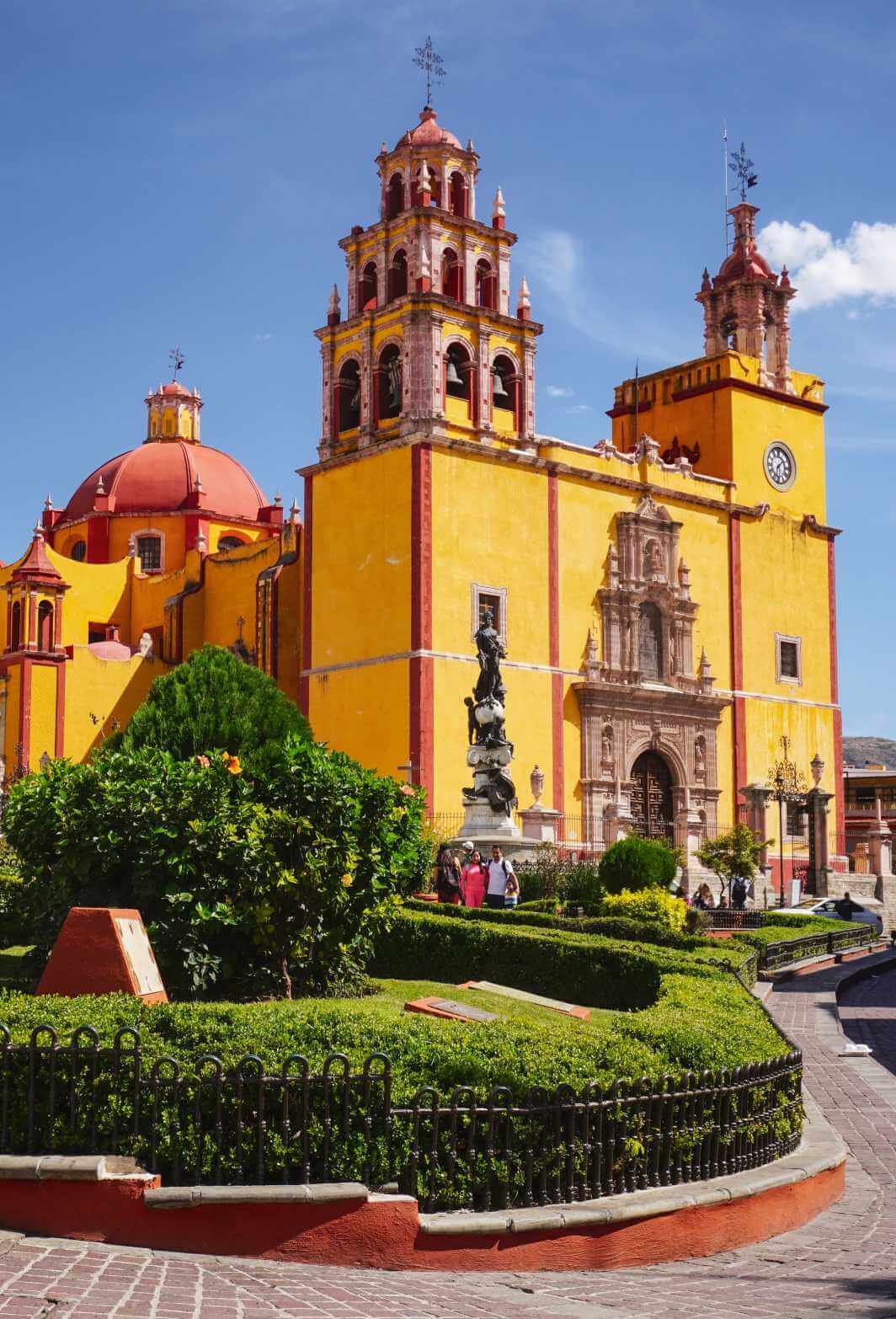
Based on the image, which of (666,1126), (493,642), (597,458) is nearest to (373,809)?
(666,1126)

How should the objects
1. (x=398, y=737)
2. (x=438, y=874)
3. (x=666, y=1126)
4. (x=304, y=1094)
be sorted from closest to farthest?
1. (x=304, y=1094)
2. (x=666, y=1126)
3. (x=438, y=874)
4. (x=398, y=737)

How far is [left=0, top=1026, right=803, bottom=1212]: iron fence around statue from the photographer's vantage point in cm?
668

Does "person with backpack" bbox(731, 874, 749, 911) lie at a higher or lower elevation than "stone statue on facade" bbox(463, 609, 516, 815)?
lower

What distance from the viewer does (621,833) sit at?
34.7m

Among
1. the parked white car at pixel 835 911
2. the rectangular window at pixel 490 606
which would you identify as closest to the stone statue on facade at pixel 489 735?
the parked white car at pixel 835 911

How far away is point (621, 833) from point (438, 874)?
14.7m

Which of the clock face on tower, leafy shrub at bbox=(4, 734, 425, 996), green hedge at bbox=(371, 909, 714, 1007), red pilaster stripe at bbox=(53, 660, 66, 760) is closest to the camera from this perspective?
leafy shrub at bbox=(4, 734, 425, 996)

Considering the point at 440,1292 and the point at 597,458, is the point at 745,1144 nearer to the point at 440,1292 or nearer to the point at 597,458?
the point at 440,1292

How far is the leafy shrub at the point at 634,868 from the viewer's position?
2295cm

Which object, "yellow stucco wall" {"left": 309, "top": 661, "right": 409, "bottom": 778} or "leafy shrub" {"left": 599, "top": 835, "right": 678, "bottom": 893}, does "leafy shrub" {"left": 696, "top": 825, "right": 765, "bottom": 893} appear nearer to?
"yellow stucco wall" {"left": 309, "top": 661, "right": 409, "bottom": 778}

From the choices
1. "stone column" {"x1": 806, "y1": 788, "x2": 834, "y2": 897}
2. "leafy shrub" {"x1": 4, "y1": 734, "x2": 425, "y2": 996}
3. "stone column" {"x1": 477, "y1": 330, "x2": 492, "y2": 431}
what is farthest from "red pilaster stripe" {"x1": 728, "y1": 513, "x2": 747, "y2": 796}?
"leafy shrub" {"x1": 4, "y1": 734, "x2": 425, "y2": 996}

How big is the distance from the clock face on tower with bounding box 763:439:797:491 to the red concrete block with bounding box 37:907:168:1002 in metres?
32.8

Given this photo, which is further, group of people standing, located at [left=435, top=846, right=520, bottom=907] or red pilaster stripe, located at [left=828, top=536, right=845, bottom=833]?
red pilaster stripe, located at [left=828, top=536, right=845, bottom=833]

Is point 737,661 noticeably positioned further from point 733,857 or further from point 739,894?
point 739,894
